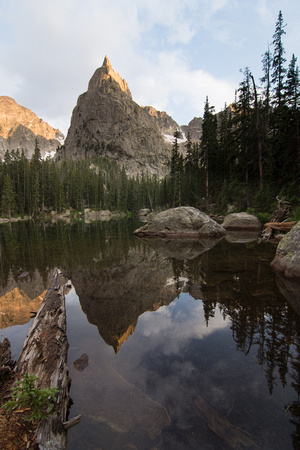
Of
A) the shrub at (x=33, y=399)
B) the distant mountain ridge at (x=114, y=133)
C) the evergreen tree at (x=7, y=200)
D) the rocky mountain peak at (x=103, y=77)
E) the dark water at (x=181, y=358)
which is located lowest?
the dark water at (x=181, y=358)

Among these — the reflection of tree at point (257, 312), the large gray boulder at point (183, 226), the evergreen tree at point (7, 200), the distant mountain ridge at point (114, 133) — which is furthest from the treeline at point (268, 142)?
the distant mountain ridge at point (114, 133)

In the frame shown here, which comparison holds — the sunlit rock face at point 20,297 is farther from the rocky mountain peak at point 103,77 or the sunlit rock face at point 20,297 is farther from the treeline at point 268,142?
the rocky mountain peak at point 103,77

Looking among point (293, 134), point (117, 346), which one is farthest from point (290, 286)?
point (293, 134)

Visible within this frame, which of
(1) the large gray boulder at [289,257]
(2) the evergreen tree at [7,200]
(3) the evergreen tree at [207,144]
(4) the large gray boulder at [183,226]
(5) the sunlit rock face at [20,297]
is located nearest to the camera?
(5) the sunlit rock face at [20,297]

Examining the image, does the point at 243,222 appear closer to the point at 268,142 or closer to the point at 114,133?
the point at 268,142

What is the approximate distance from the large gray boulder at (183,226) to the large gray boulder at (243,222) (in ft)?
9.96

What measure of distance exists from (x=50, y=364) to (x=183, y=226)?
54.4 ft

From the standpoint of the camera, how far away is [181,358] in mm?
3664

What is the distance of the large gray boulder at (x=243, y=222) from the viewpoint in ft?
67.2

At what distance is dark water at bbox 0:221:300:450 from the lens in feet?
7.86

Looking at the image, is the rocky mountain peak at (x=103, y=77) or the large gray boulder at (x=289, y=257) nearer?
the large gray boulder at (x=289, y=257)

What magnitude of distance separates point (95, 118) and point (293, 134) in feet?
557

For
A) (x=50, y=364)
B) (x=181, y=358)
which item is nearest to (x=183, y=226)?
(x=181, y=358)

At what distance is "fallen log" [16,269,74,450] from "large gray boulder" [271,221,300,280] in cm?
779
